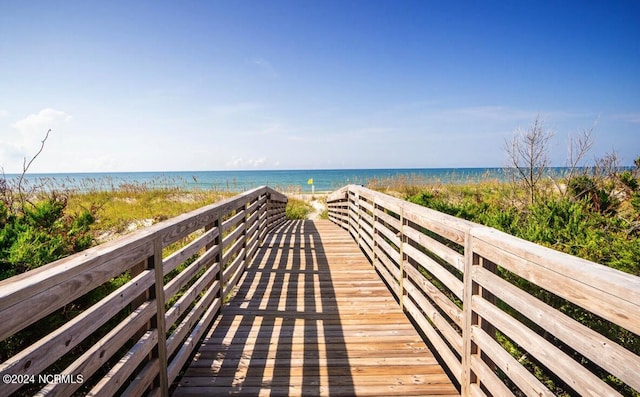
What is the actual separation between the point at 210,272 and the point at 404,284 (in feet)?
6.76

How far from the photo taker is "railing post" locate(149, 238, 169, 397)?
2.08m

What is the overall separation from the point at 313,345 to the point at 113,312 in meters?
1.81

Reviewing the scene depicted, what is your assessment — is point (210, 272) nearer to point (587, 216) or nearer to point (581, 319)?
point (581, 319)

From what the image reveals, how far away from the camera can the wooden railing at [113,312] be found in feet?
3.66

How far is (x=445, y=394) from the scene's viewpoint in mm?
2297

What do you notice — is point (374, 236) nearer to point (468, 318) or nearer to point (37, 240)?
point (468, 318)

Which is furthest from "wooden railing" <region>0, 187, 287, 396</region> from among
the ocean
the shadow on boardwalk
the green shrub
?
the ocean

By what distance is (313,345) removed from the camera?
2.93 meters

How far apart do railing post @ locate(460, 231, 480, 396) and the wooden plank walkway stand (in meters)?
0.25

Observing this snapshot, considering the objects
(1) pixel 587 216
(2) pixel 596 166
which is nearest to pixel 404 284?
(1) pixel 587 216

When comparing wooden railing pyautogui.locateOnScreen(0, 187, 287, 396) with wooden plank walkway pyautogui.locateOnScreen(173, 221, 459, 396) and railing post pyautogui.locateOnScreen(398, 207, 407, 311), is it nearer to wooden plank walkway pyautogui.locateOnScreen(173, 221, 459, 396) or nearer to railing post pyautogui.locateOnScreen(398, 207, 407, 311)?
wooden plank walkway pyautogui.locateOnScreen(173, 221, 459, 396)

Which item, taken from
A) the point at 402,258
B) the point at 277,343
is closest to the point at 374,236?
the point at 402,258

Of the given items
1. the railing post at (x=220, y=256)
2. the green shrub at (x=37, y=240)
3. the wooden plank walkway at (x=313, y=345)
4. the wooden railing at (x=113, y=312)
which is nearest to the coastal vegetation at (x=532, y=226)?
the green shrub at (x=37, y=240)

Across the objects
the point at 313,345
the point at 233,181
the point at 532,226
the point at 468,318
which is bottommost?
the point at 313,345
